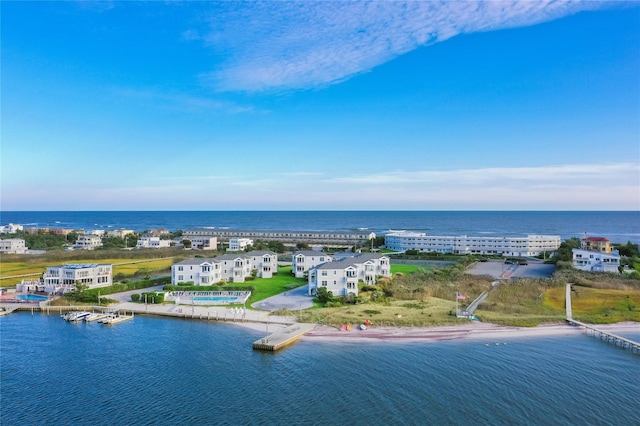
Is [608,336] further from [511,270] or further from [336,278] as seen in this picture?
[511,270]

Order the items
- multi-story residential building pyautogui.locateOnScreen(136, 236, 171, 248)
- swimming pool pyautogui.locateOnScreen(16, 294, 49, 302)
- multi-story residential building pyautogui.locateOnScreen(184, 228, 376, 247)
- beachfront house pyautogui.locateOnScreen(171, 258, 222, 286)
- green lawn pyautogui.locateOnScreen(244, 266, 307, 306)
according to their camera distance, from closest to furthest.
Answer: swimming pool pyautogui.locateOnScreen(16, 294, 49, 302) < green lawn pyautogui.locateOnScreen(244, 266, 307, 306) < beachfront house pyautogui.locateOnScreen(171, 258, 222, 286) < multi-story residential building pyautogui.locateOnScreen(136, 236, 171, 248) < multi-story residential building pyautogui.locateOnScreen(184, 228, 376, 247)

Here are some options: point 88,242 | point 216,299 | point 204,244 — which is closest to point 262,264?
point 216,299

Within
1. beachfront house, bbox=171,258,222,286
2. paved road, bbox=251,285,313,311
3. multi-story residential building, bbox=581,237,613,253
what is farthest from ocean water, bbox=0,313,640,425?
multi-story residential building, bbox=581,237,613,253

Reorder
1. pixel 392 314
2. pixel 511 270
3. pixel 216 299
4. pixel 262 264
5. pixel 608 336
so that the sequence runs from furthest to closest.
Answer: pixel 511 270, pixel 262 264, pixel 216 299, pixel 392 314, pixel 608 336

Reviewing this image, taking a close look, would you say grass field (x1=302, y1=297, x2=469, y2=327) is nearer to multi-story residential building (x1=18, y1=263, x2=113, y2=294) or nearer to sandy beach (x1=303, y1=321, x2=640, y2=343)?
sandy beach (x1=303, y1=321, x2=640, y2=343)

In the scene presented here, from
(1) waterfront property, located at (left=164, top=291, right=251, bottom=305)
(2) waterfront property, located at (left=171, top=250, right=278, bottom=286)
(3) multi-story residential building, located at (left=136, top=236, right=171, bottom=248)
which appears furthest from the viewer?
(3) multi-story residential building, located at (left=136, top=236, right=171, bottom=248)

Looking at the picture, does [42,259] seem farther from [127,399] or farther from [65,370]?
[127,399]
